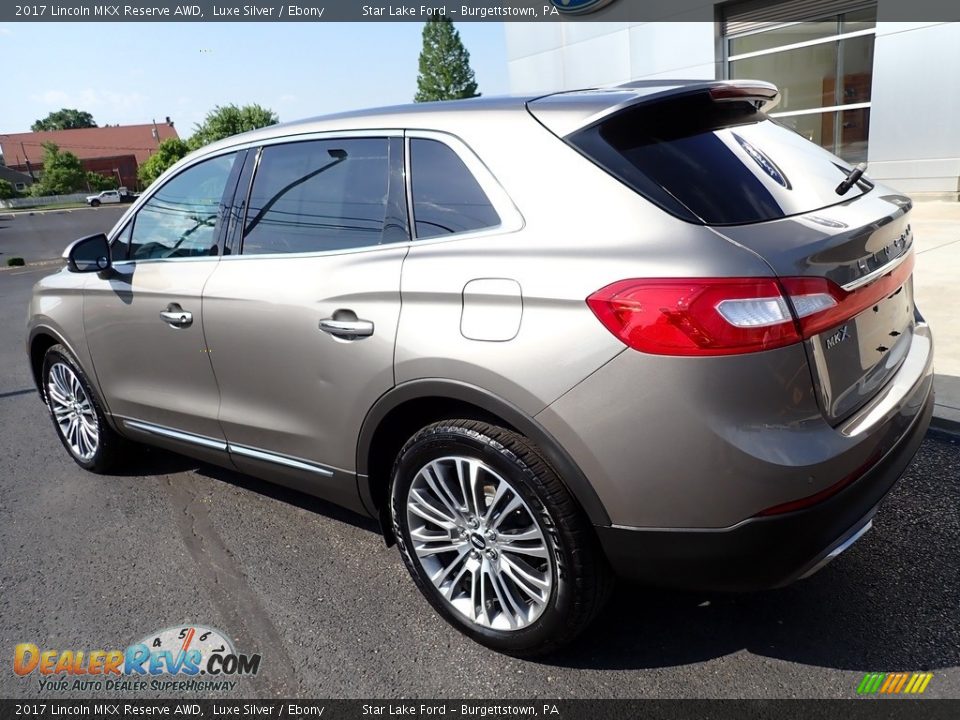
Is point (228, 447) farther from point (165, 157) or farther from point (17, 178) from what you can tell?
point (17, 178)

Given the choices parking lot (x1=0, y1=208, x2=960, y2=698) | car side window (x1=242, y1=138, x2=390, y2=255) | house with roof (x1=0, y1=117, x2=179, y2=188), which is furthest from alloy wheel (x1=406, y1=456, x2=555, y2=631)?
house with roof (x1=0, y1=117, x2=179, y2=188)

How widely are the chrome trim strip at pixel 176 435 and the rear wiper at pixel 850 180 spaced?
8.74 ft

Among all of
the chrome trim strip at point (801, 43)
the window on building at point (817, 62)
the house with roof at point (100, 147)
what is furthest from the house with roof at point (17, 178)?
the window on building at point (817, 62)

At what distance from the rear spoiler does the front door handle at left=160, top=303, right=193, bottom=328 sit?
179cm

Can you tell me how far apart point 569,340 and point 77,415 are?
3466 millimetres

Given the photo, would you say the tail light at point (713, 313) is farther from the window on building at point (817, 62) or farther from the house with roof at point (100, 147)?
the house with roof at point (100, 147)

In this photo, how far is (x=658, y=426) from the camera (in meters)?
1.98

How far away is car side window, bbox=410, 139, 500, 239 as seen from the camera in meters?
2.42

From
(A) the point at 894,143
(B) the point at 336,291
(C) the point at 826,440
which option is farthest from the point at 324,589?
(A) the point at 894,143

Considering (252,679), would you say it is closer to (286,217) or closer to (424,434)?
(424,434)

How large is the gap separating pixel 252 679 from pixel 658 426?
5.43ft

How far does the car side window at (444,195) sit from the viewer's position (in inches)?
95.1

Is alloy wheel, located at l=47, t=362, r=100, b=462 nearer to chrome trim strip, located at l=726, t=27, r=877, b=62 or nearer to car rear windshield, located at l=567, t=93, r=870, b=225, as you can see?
car rear windshield, located at l=567, t=93, r=870, b=225

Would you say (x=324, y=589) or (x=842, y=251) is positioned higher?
(x=842, y=251)
